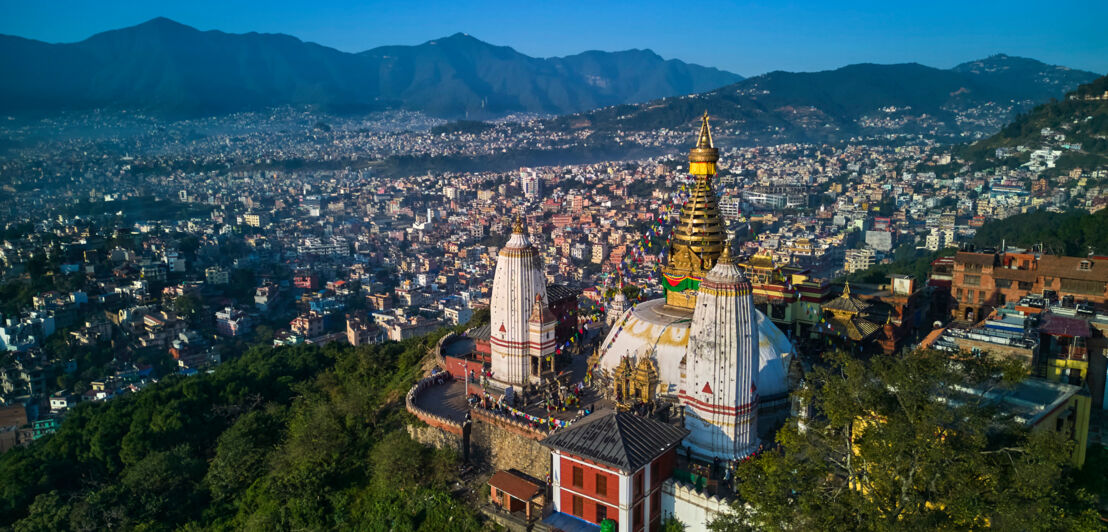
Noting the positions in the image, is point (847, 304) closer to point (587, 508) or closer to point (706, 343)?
point (706, 343)

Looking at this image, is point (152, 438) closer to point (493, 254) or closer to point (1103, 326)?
point (1103, 326)

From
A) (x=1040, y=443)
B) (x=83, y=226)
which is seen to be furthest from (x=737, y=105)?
(x=1040, y=443)

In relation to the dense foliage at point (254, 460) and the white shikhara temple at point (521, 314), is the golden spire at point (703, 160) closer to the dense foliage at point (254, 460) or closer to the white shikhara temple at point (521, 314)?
the white shikhara temple at point (521, 314)

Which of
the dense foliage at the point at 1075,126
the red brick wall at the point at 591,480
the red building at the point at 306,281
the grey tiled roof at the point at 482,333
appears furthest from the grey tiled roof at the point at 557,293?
the dense foliage at the point at 1075,126

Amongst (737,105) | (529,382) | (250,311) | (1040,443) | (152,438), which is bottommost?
(250,311)

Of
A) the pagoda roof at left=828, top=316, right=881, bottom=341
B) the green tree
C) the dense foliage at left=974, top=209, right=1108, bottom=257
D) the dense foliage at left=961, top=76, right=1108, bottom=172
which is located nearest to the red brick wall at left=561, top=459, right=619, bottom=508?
the pagoda roof at left=828, top=316, right=881, bottom=341

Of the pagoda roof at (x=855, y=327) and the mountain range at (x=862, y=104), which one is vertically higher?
the mountain range at (x=862, y=104)
